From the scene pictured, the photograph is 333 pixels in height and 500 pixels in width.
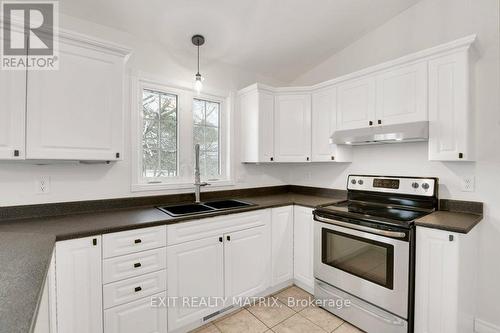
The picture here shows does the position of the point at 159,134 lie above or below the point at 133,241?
above

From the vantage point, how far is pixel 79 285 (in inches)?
59.6

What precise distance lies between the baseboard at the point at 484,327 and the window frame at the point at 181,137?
2.49 meters

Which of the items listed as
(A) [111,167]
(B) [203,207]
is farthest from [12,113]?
(B) [203,207]

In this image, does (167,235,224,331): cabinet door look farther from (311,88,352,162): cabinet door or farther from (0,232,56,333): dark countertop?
(311,88,352,162): cabinet door

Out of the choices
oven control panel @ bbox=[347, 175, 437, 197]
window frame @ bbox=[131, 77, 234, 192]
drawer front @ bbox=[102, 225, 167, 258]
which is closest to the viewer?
drawer front @ bbox=[102, 225, 167, 258]

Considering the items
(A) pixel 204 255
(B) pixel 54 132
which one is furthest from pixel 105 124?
(A) pixel 204 255

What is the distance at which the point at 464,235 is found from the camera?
165 centimetres

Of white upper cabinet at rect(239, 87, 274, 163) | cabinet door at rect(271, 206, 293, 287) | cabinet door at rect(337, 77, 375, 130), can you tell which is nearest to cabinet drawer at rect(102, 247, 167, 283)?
cabinet door at rect(271, 206, 293, 287)

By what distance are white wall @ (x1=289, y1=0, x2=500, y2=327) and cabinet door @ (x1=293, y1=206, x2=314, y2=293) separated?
33.2 inches

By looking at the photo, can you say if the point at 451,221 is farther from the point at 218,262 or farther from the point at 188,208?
the point at 188,208

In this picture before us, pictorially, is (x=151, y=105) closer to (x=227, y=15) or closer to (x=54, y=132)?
(x=54, y=132)

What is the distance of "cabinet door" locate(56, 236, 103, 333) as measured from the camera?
146 cm

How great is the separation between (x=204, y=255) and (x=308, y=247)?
1.07 m

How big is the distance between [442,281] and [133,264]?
2.08 m
